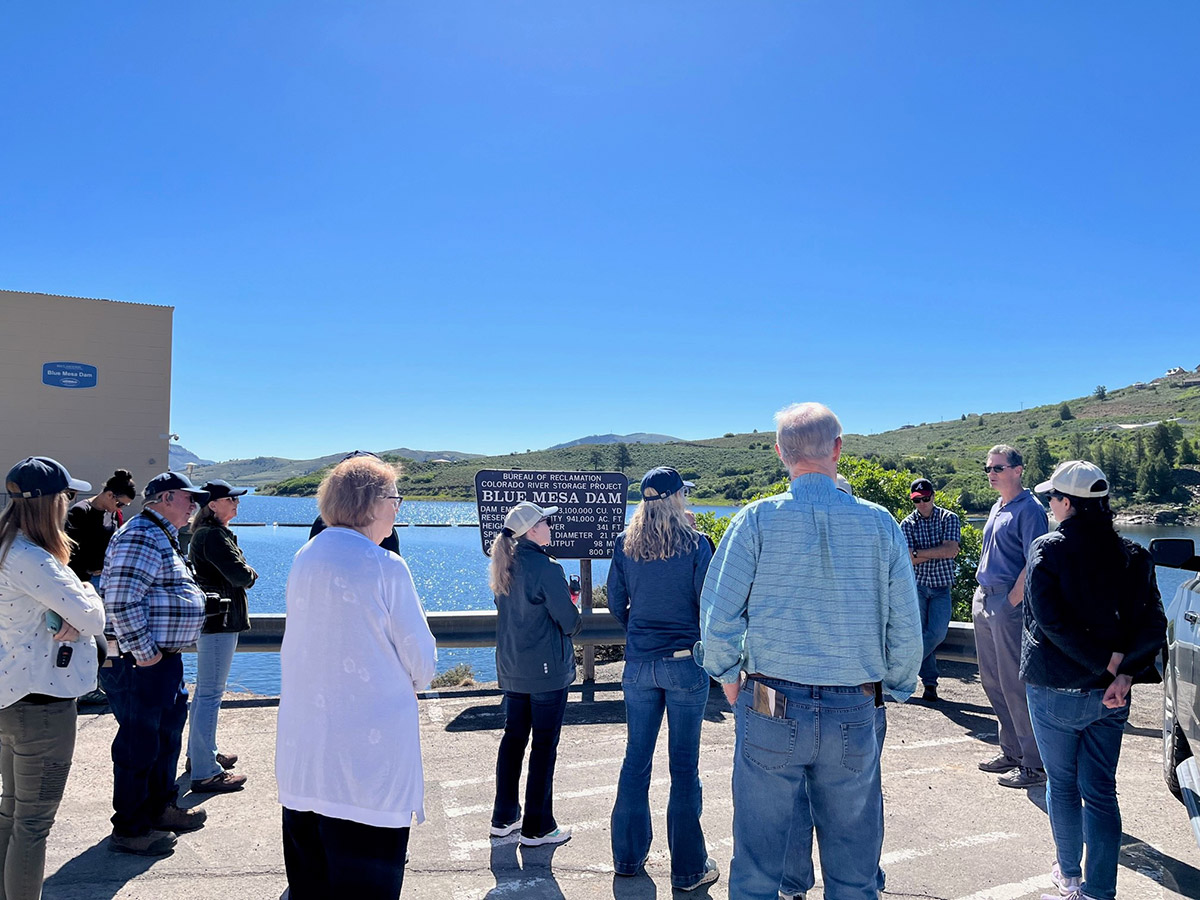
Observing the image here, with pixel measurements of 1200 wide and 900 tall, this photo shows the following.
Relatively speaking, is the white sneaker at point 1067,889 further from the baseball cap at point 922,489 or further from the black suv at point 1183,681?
the baseball cap at point 922,489

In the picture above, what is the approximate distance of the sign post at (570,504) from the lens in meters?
8.12

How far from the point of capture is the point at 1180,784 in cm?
395

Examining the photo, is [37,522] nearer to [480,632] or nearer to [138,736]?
[138,736]

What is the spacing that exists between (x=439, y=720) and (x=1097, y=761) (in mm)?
5082

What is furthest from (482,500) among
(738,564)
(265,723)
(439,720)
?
(738,564)

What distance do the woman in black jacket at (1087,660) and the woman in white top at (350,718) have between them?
9.59 ft

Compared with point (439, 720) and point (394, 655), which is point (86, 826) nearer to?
point (439, 720)

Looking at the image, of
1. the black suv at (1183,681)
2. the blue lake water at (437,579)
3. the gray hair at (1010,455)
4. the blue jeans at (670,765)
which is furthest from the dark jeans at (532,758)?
the gray hair at (1010,455)

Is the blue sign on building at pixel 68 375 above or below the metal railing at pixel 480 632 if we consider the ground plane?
above

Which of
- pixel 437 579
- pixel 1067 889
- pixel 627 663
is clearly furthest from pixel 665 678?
pixel 437 579

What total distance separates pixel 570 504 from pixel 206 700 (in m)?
4.07

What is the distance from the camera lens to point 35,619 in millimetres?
3295

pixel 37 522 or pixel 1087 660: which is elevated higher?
pixel 37 522

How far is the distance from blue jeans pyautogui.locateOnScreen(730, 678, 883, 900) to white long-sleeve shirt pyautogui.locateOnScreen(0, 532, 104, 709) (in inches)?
108
